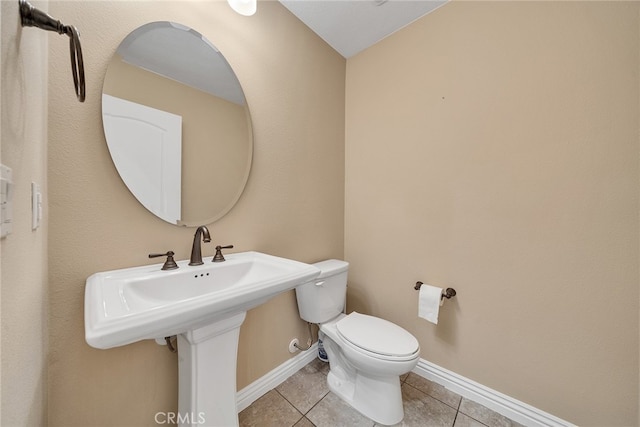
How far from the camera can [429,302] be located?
1.34m

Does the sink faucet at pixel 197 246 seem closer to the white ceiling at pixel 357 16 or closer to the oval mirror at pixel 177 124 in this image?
the oval mirror at pixel 177 124

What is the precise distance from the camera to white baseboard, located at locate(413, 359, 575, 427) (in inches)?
43.9

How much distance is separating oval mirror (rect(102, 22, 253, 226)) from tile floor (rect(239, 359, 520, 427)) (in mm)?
1048

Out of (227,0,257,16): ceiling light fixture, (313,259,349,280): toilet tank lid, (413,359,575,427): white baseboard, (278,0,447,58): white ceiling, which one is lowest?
(413,359,575,427): white baseboard

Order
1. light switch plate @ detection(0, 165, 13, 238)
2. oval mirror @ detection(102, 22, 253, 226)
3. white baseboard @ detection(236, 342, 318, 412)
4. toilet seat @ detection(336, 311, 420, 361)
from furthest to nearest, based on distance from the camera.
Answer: white baseboard @ detection(236, 342, 318, 412) < toilet seat @ detection(336, 311, 420, 361) < oval mirror @ detection(102, 22, 253, 226) < light switch plate @ detection(0, 165, 13, 238)

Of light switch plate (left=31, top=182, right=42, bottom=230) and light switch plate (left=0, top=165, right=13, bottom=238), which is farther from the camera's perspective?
light switch plate (left=31, top=182, right=42, bottom=230)

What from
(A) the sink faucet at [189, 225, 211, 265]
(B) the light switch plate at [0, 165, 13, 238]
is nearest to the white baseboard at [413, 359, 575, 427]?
(A) the sink faucet at [189, 225, 211, 265]

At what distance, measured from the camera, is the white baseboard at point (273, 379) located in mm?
1220

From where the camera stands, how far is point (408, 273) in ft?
5.04

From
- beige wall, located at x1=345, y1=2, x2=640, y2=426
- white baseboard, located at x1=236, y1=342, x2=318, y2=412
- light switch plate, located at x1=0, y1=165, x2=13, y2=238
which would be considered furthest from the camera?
white baseboard, located at x1=236, y1=342, x2=318, y2=412

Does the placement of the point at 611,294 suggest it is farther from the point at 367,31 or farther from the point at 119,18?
the point at 119,18

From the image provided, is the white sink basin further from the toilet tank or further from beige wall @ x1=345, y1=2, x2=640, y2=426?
beige wall @ x1=345, y1=2, x2=640, y2=426

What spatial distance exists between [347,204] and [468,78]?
42.8 inches

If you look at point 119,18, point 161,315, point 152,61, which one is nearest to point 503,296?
point 161,315
